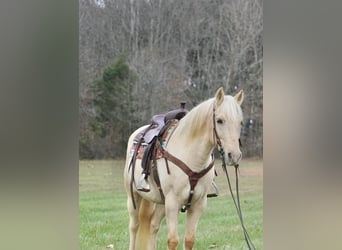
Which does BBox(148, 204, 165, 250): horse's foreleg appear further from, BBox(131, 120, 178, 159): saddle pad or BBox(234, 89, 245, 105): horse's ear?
BBox(234, 89, 245, 105): horse's ear

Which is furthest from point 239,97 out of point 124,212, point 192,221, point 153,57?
point 124,212

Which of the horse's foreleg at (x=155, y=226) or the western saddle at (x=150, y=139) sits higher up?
the western saddle at (x=150, y=139)

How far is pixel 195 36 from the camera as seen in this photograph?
1417mm

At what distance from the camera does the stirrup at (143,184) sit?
1.46 m

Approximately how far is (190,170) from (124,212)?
0.25m

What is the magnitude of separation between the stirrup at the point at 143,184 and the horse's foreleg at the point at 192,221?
0.16 meters

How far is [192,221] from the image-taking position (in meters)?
1.42

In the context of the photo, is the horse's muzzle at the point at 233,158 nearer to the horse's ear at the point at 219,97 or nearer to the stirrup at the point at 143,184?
the horse's ear at the point at 219,97

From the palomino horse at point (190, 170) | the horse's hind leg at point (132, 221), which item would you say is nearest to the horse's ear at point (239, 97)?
the palomino horse at point (190, 170)

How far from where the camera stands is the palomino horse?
132 cm

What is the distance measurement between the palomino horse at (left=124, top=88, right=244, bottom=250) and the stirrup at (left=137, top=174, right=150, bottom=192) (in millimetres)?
11

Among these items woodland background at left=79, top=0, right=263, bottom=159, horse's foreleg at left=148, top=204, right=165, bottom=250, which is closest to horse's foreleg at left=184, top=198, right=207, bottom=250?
horse's foreleg at left=148, top=204, right=165, bottom=250
